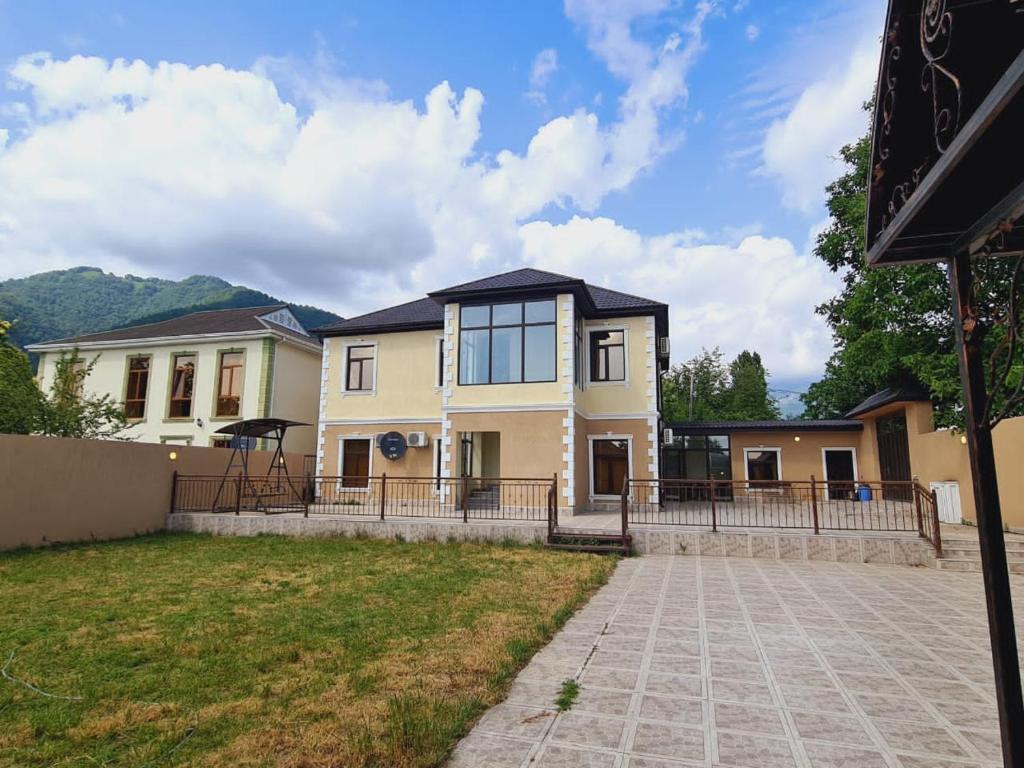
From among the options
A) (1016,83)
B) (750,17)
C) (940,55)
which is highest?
(750,17)

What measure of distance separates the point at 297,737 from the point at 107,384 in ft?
71.9

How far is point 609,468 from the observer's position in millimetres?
14523

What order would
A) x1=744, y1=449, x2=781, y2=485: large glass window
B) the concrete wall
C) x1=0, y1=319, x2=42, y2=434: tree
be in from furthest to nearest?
1. x1=744, y1=449, x2=781, y2=485: large glass window
2. x1=0, y1=319, x2=42, y2=434: tree
3. the concrete wall

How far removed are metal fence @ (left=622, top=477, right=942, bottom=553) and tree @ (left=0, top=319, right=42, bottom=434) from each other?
48.8 ft

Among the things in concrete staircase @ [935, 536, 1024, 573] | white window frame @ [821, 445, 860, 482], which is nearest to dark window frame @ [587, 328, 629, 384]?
concrete staircase @ [935, 536, 1024, 573]

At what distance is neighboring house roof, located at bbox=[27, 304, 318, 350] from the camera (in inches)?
733

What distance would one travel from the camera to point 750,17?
8289mm

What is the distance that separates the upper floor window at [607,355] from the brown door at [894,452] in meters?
8.46

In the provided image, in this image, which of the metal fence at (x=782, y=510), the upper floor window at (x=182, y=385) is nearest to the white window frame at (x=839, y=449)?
the metal fence at (x=782, y=510)

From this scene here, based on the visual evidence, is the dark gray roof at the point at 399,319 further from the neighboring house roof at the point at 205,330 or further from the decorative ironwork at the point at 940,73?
the decorative ironwork at the point at 940,73

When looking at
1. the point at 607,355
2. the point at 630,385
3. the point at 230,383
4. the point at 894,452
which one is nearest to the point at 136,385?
the point at 230,383

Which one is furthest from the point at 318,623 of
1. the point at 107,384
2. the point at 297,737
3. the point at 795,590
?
the point at 107,384

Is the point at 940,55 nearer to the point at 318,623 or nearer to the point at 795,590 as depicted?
the point at 318,623

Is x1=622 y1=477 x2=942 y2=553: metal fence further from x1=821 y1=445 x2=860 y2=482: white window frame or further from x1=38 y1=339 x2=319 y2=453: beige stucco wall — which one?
x1=38 y1=339 x2=319 y2=453: beige stucco wall
